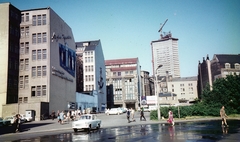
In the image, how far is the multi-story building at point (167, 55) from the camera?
178 meters

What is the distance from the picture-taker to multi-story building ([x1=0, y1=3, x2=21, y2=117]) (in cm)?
4500

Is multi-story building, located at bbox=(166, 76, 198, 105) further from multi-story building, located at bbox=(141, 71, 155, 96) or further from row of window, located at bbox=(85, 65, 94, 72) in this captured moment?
row of window, located at bbox=(85, 65, 94, 72)

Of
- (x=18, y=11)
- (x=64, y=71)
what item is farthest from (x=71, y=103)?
(x=18, y=11)

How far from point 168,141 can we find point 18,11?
4895 centimetres

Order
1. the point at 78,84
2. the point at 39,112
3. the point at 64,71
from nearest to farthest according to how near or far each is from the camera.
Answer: the point at 39,112 < the point at 64,71 < the point at 78,84

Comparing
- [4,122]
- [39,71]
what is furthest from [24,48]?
[4,122]

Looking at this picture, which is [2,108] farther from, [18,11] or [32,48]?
[18,11]

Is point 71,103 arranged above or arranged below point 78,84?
below

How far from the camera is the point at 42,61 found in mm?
47594

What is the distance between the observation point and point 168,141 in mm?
12352

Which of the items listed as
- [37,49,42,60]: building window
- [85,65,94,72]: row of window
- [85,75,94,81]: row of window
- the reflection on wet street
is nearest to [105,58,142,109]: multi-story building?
[85,75,94,81]: row of window

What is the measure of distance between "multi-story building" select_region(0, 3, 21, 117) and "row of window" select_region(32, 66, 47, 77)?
3881mm

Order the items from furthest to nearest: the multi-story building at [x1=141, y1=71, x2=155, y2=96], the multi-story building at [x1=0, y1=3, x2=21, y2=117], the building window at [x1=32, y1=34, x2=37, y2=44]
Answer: the multi-story building at [x1=141, y1=71, x2=155, y2=96] < the building window at [x1=32, y1=34, x2=37, y2=44] < the multi-story building at [x1=0, y1=3, x2=21, y2=117]

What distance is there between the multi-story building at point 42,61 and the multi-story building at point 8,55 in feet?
4.00
